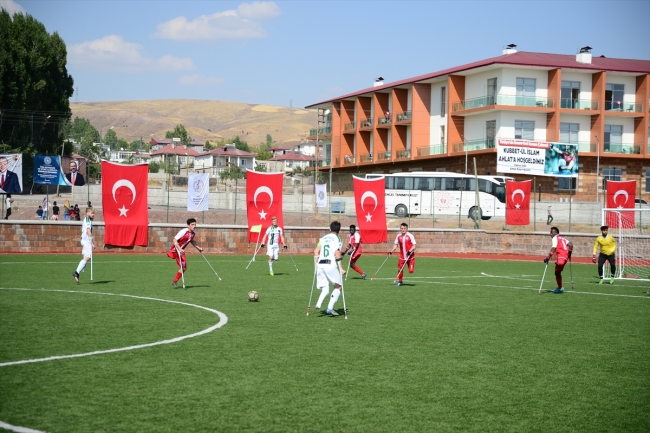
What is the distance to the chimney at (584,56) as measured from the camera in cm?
6500

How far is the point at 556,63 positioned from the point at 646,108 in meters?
9.06

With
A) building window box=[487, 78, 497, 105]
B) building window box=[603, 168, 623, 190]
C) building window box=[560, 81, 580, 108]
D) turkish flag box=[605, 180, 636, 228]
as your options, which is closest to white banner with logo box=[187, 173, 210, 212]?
turkish flag box=[605, 180, 636, 228]

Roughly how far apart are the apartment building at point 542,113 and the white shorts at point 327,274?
47.6m

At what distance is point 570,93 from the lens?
62562 mm

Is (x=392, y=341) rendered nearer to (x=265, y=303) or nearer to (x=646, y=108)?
(x=265, y=303)

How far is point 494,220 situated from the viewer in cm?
4725

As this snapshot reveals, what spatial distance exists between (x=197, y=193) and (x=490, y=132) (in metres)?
35.1

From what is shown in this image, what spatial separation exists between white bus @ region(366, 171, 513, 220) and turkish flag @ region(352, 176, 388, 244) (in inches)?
527

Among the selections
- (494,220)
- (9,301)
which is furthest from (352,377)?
(494,220)

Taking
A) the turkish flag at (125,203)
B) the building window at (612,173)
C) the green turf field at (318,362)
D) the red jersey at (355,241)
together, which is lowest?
the green turf field at (318,362)

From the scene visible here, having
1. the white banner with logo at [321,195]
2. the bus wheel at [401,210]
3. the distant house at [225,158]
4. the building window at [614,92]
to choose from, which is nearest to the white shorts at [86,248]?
the white banner with logo at [321,195]

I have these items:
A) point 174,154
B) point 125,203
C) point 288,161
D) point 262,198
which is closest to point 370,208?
point 262,198

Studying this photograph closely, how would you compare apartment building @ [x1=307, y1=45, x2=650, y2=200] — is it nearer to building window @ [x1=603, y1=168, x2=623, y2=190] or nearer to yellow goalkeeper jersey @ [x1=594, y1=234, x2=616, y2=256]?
building window @ [x1=603, y1=168, x2=623, y2=190]

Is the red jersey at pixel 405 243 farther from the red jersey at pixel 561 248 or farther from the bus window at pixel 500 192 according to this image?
the bus window at pixel 500 192
